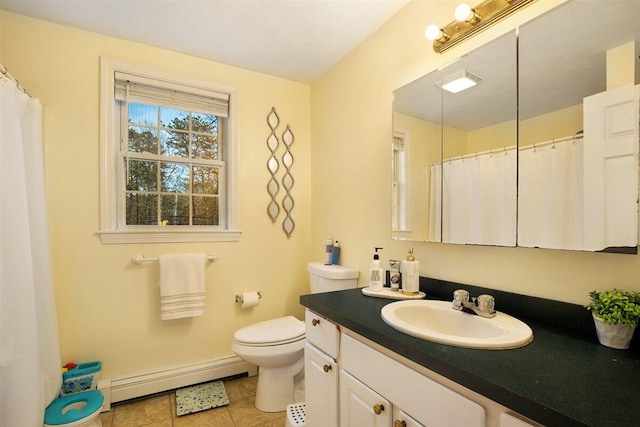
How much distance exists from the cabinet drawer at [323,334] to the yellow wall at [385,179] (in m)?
0.59

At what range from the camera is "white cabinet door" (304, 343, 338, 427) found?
1.24m

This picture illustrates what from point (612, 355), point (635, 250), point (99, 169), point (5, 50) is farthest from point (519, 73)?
point (5, 50)

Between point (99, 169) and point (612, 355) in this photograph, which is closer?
point (612, 355)

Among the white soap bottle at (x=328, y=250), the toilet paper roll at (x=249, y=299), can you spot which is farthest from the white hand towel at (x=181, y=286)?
the white soap bottle at (x=328, y=250)

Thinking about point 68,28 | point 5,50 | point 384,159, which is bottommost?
point 384,159

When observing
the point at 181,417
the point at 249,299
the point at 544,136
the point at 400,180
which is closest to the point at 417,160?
the point at 400,180

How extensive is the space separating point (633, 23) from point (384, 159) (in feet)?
Result: 3.65

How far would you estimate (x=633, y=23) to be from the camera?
35.9 inches

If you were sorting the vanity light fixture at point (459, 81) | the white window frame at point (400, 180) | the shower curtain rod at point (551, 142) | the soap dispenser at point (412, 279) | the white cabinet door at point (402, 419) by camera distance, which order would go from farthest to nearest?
the white window frame at point (400, 180) < the soap dispenser at point (412, 279) < the vanity light fixture at point (459, 81) < the shower curtain rod at point (551, 142) < the white cabinet door at point (402, 419)

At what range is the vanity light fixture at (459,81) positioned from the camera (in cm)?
135

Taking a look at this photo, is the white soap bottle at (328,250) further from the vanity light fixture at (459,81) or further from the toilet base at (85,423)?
the toilet base at (85,423)

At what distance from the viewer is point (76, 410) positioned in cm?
163

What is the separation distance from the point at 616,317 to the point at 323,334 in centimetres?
96

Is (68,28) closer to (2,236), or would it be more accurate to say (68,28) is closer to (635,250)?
(2,236)
